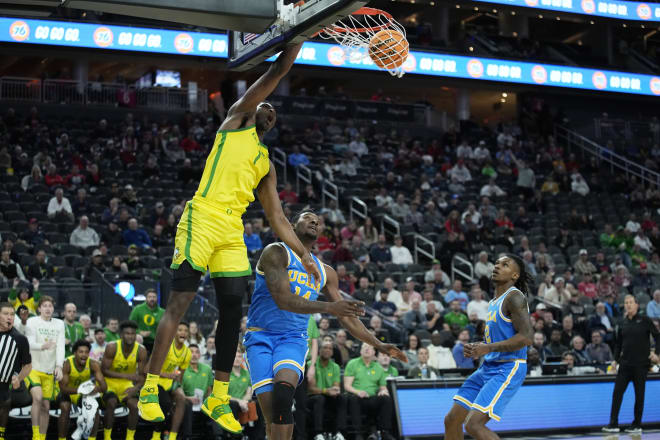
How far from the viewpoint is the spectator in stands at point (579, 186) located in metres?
25.5

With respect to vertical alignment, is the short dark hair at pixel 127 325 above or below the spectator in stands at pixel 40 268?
below

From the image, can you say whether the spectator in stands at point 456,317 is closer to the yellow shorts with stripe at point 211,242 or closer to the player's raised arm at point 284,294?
the player's raised arm at point 284,294

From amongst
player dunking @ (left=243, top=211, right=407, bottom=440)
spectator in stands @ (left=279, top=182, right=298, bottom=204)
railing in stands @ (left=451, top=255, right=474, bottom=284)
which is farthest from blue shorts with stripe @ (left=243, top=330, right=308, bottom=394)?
spectator in stands @ (left=279, top=182, right=298, bottom=204)

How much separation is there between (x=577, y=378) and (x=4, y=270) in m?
9.21

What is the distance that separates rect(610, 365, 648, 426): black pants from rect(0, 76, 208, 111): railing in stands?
16166mm

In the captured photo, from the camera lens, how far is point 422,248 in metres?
20.6

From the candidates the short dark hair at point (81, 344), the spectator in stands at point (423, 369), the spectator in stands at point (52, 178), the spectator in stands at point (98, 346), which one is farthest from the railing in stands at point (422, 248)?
the short dark hair at point (81, 344)

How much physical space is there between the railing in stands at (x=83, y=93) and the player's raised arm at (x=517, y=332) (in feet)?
62.5

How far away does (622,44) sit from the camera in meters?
32.4

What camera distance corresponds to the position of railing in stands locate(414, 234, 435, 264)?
19.8 metres

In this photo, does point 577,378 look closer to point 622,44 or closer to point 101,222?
point 101,222

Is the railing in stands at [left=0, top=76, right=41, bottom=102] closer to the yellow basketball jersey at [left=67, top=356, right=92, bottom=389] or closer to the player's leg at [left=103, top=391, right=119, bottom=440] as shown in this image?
the yellow basketball jersey at [left=67, top=356, right=92, bottom=389]

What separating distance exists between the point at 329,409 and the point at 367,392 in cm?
62

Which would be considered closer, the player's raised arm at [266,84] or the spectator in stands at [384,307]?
the player's raised arm at [266,84]
